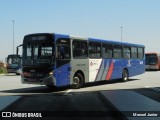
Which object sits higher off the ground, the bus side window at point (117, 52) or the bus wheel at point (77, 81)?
the bus side window at point (117, 52)

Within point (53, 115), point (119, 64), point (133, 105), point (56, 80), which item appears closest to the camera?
point (53, 115)

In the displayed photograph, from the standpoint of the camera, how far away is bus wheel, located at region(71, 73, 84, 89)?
63.7 ft

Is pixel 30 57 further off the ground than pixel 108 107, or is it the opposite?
pixel 30 57

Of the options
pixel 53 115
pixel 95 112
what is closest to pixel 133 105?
pixel 95 112

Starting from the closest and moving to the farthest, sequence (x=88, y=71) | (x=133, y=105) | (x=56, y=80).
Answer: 1. (x=133, y=105)
2. (x=56, y=80)
3. (x=88, y=71)

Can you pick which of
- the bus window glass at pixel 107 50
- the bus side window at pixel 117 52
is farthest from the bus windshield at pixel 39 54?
the bus side window at pixel 117 52

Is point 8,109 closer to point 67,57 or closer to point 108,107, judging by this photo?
point 108,107

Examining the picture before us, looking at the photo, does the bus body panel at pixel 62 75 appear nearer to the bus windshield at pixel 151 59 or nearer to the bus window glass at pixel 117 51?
the bus window glass at pixel 117 51

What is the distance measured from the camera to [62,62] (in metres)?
18.0

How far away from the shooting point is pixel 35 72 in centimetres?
1767

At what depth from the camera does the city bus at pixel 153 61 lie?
4838 cm

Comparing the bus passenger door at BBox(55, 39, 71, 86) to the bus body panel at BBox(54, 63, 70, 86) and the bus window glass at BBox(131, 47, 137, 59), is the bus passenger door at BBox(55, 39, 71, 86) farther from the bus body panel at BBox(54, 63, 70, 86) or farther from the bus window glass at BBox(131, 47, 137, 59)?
the bus window glass at BBox(131, 47, 137, 59)

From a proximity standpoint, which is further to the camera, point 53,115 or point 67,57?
point 67,57

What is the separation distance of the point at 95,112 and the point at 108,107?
133cm
